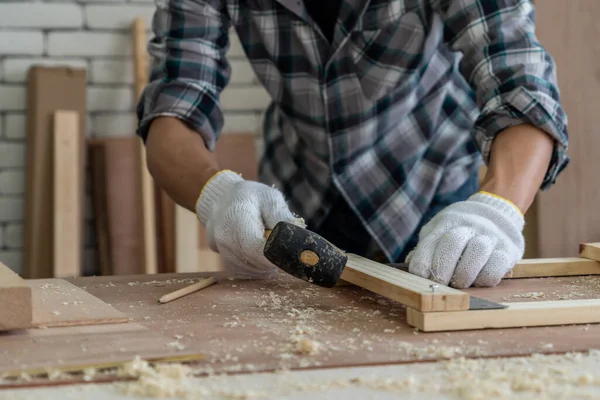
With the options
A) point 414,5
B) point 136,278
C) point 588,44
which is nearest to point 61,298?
point 136,278

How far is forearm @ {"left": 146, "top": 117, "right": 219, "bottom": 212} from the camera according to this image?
1796 mm

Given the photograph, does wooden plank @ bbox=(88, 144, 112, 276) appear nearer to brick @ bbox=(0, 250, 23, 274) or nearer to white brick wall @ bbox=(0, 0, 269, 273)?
white brick wall @ bbox=(0, 0, 269, 273)

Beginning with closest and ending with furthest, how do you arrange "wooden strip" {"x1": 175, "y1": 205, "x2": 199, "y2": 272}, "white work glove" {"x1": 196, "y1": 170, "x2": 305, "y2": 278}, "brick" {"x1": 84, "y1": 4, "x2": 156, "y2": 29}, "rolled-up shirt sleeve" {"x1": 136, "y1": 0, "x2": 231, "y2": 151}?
1. "white work glove" {"x1": 196, "y1": 170, "x2": 305, "y2": 278}
2. "rolled-up shirt sleeve" {"x1": 136, "y1": 0, "x2": 231, "y2": 151}
3. "wooden strip" {"x1": 175, "y1": 205, "x2": 199, "y2": 272}
4. "brick" {"x1": 84, "y1": 4, "x2": 156, "y2": 29}

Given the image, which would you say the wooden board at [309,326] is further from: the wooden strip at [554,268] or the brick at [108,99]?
the brick at [108,99]

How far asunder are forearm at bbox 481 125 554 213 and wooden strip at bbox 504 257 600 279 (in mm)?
121

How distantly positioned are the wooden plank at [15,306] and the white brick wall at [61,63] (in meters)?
2.34

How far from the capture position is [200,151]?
1852mm

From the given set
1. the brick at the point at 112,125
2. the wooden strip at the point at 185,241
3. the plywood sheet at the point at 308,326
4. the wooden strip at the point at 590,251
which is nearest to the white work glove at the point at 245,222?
the plywood sheet at the point at 308,326

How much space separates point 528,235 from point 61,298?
1.39 meters

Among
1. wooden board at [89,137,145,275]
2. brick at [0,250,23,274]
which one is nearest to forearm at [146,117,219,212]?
wooden board at [89,137,145,275]

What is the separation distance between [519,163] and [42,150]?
2244 mm

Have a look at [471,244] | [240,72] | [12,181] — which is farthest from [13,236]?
[471,244]

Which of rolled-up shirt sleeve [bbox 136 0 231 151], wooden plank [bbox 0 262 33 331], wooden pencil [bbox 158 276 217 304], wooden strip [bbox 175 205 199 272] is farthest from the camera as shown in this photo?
wooden strip [bbox 175 205 199 272]

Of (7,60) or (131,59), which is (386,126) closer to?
(131,59)
